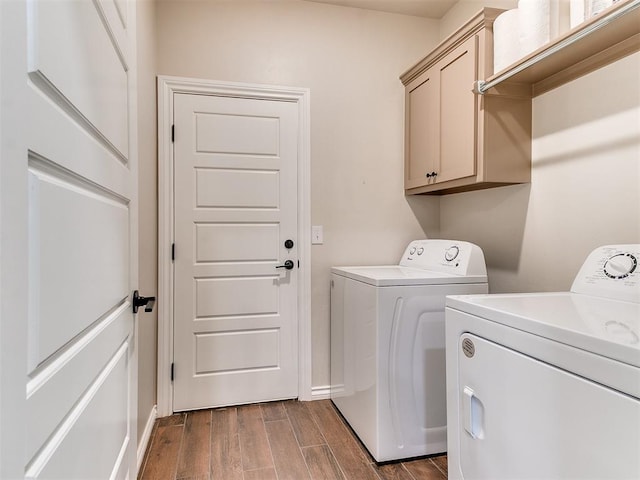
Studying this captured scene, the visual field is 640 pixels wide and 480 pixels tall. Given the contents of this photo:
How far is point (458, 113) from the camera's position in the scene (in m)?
1.99

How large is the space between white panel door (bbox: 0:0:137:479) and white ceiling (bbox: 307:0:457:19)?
183 centimetres

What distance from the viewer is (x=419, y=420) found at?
5.83 feet

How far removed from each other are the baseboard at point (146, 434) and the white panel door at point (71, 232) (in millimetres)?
690

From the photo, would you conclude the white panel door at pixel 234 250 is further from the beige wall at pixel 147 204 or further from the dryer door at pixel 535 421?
the dryer door at pixel 535 421

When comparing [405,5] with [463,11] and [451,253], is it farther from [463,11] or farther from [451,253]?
[451,253]

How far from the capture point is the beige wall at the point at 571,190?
1.39m

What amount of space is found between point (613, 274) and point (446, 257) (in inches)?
33.6

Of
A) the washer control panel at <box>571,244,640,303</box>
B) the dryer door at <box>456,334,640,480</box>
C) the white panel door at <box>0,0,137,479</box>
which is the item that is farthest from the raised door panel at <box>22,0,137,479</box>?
the washer control panel at <box>571,244,640,303</box>

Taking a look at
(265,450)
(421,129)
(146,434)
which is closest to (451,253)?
(421,129)

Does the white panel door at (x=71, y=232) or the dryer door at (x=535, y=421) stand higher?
the white panel door at (x=71, y=232)

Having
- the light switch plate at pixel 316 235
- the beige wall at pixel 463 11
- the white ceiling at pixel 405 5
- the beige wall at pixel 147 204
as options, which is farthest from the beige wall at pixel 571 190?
the beige wall at pixel 147 204

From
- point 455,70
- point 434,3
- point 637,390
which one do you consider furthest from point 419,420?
point 434,3

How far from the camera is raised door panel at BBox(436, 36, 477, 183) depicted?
1863 millimetres

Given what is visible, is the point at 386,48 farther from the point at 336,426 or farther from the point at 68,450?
the point at 68,450
